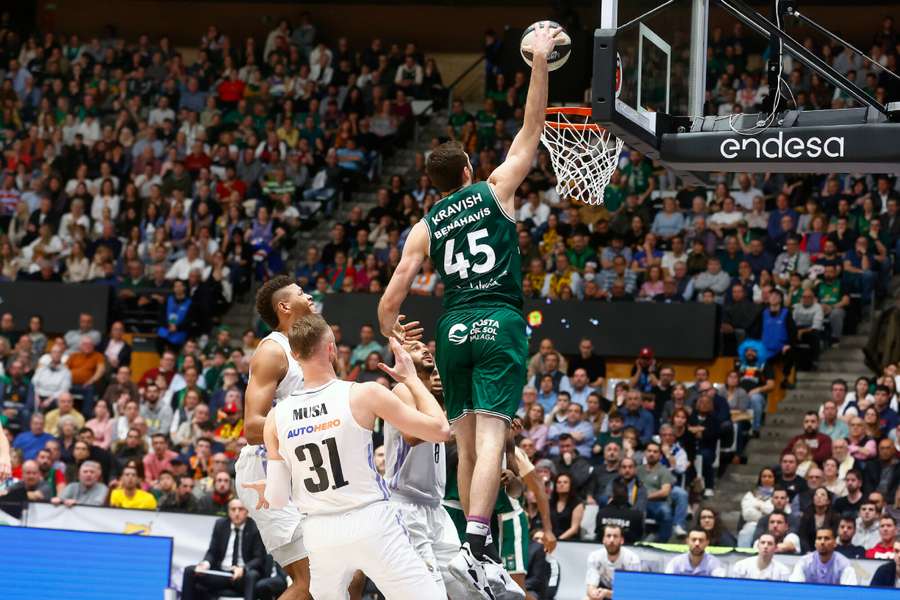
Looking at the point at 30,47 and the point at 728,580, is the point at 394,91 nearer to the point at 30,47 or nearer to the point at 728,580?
the point at 30,47

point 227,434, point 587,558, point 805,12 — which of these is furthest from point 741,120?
point 805,12

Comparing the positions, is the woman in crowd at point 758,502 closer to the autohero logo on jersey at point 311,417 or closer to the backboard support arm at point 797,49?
the backboard support arm at point 797,49

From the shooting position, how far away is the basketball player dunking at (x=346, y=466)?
7.21 meters

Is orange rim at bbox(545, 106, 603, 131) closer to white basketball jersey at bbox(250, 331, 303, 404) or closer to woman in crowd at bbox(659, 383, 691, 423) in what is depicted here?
white basketball jersey at bbox(250, 331, 303, 404)

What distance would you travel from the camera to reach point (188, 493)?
661 inches

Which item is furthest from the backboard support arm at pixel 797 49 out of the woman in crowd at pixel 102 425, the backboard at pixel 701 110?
the woman in crowd at pixel 102 425

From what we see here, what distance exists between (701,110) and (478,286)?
2.92 m

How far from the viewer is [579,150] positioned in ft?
35.0

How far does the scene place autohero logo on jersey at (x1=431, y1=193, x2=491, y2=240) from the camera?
316 inches

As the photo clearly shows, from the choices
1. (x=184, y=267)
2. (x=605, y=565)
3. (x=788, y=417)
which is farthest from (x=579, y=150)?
(x=184, y=267)

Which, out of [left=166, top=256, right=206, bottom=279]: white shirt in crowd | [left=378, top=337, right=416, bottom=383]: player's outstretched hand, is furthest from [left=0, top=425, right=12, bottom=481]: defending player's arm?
[left=166, top=256, right=206, bottom=279]: white shirt in crowd

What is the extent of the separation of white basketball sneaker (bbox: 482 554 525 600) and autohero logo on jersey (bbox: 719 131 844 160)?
3.39m

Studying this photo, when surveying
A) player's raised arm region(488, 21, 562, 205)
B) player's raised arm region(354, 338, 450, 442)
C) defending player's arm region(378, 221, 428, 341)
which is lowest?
player's raised arm region(354, 338, 450, 442)

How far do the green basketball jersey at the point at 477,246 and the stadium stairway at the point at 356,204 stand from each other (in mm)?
14844
